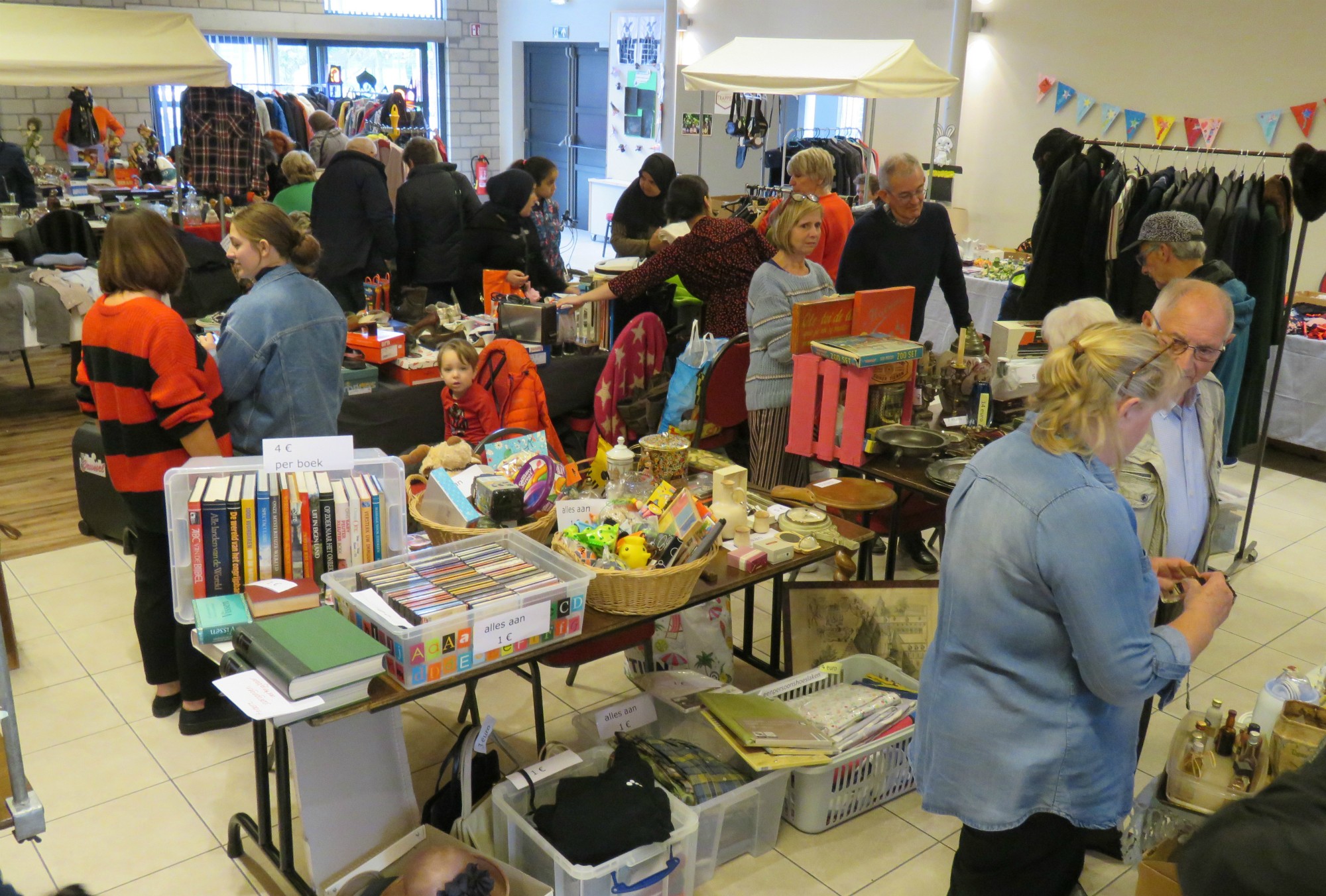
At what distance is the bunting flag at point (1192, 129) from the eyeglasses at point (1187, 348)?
6211 mm

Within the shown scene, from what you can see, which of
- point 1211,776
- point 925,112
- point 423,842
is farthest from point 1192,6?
point 423,842

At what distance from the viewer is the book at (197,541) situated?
247 centimetres

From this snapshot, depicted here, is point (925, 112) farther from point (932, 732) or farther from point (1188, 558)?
point (932, 732)

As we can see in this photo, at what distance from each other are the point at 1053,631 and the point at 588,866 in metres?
1.24

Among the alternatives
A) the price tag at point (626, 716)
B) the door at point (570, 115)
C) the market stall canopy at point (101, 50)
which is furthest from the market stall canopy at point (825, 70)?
the door at point (570, 115)

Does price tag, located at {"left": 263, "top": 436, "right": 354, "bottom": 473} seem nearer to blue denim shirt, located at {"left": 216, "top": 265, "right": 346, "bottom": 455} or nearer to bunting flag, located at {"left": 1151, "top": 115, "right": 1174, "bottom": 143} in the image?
blue denim shirt, located at {"left": 216, "top": 265, "right": 346, "bottom": 455}

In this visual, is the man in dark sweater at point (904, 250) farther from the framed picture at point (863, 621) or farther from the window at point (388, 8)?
the window at point (388, 8)

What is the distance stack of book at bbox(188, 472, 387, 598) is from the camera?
2.50m

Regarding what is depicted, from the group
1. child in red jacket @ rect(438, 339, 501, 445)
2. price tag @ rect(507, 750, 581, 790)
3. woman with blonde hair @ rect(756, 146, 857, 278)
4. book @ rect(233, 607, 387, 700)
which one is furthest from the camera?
woman with blonde hair @ rect(756, 146, 857, 278)

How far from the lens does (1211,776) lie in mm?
2291

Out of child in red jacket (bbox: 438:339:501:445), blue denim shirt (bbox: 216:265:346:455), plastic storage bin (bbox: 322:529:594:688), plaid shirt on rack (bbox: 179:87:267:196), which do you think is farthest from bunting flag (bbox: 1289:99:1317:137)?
plaid shirt on rack (bbox: 179:87:267:196)

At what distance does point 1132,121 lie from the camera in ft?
27.3

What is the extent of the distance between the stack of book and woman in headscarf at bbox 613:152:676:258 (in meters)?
4.20

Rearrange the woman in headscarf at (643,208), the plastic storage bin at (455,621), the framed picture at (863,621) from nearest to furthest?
the plastic storage bin at (455,621)
the framed picture at (863,621)
the woman in headscarf at (643,208)
